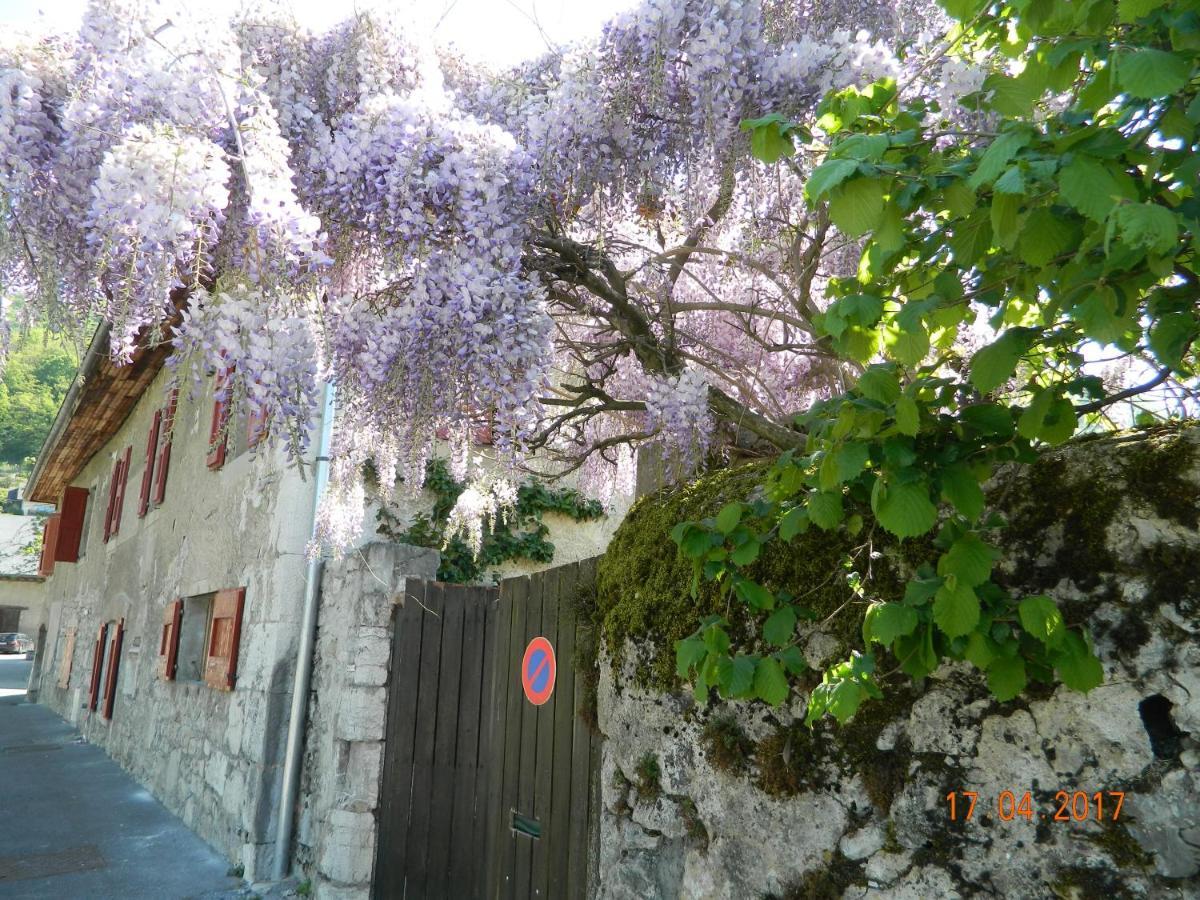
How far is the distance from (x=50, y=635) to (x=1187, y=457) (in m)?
18.0

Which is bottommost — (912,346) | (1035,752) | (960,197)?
(1035,752)

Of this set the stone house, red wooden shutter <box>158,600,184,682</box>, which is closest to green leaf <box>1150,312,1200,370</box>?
the stone house

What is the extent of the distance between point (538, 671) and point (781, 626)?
1.58 metres

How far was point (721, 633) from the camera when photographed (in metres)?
1.76

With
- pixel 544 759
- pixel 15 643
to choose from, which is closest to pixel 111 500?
pixel 544 759

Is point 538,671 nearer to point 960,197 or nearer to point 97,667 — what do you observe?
point 960,197

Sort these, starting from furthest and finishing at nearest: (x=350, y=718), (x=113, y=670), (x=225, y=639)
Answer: (x=113, y=670)
(x=225, y=639)
(x=350, y=718)

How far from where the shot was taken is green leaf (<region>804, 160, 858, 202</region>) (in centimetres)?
129

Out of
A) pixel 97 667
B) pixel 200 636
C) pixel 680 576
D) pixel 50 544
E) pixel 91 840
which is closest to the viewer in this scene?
pixel 680 576

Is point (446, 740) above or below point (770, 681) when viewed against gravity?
below

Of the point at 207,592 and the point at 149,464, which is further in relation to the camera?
the point at 149,464

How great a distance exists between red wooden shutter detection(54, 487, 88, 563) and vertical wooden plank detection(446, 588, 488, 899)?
471 inches

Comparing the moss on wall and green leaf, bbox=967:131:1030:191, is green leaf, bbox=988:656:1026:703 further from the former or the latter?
green leaf, bbox=967:131:1030:191

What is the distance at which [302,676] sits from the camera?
4969 millimetres
